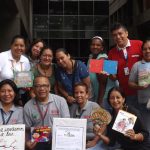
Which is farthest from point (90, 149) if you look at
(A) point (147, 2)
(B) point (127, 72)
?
(A) point (147, 2)

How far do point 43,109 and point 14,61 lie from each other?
42.8 inches

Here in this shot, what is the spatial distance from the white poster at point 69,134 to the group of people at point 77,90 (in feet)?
0.78

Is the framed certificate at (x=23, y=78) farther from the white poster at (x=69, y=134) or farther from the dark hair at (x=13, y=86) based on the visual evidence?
Result: the white poster at (x=69, y=134)

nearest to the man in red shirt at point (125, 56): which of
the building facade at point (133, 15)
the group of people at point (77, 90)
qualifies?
the group of people at point (77, 90)

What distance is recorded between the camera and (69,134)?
5090 millimetres

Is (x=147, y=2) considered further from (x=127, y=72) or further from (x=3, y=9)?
(x=127, y=72)

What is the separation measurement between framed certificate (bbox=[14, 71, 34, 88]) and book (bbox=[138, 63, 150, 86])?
153 cm

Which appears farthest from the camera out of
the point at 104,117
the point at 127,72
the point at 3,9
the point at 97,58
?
the point at 3,9

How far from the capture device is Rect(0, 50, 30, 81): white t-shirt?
5965 millimetres

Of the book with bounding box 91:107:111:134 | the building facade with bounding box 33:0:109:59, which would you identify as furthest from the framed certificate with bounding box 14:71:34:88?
the building facade with bounding box 33:0:109:59

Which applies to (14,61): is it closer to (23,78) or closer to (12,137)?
(23,78)

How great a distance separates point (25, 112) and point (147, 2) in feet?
71.1

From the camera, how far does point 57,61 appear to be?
6.13m

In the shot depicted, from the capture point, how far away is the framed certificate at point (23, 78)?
587 cm
